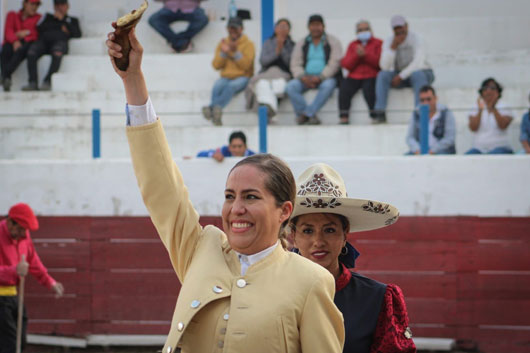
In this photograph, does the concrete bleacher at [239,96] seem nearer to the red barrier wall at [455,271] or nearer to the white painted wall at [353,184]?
the white painted wall at [353,184]

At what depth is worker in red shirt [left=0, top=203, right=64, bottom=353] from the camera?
6082mm

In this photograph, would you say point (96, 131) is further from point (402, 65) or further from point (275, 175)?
point (275, 175)

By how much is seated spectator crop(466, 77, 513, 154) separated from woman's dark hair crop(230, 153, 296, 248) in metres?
5.76

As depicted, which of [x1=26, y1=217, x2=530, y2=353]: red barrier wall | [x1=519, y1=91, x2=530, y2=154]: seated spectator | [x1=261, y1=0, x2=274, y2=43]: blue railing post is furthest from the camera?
[x1=261, y1=0, x2=274, y2=43]: blue railing post

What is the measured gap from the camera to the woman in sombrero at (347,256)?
2.42m

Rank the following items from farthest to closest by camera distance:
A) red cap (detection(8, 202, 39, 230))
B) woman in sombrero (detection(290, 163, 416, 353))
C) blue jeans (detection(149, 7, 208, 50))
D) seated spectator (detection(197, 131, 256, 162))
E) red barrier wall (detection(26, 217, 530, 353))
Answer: blue jeans (detection(149, 7, 208, 50))
seated spectator (detection(197, 131, 256, 162))
red barrier wall (detection(26, 217, 530, 353))
red cap (detection(8, 202, 39, 230))
woman in sombrero (detection(290, 163, 416, 353))

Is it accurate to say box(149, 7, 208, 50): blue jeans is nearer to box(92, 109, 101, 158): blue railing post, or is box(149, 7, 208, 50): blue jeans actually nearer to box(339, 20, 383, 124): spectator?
box(339, 20, 383, 124): spectator

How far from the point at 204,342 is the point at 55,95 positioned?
795cm

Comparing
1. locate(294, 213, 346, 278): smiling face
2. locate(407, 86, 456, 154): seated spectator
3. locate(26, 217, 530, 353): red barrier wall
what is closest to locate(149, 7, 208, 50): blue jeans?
locate(26, 217, 530, 353): red barrier wall

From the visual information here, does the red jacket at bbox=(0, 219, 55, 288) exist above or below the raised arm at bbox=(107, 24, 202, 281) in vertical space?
below

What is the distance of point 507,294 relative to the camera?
23.3 ft

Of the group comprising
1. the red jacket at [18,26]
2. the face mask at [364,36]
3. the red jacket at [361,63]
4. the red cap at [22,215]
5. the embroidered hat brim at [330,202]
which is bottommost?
the red cap at [22,215]

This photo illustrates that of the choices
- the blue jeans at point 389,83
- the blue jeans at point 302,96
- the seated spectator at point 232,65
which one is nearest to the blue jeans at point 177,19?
the seated spectator at point 232,65

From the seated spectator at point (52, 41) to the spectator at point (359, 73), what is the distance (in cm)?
339
